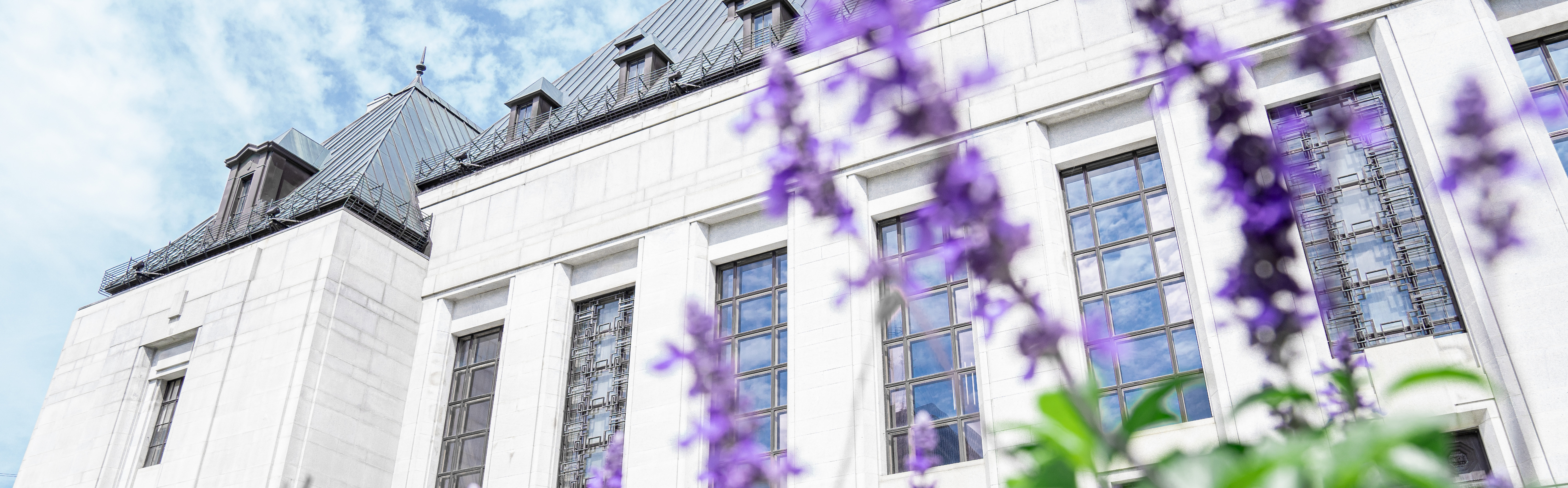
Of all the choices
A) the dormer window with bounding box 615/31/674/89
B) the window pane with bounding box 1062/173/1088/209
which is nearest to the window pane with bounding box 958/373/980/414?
the window pane with bounding box 1062/173/1088/209

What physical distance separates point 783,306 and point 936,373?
4.04m

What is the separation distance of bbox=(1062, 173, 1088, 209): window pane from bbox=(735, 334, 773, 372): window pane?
667 cm

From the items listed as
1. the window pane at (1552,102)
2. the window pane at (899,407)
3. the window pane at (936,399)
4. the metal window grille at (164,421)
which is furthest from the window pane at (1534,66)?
the metal window grille at (164,421)

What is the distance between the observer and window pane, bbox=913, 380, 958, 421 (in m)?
18.3

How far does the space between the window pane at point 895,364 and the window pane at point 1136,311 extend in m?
3.95

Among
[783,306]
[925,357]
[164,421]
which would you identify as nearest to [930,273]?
[925,357]

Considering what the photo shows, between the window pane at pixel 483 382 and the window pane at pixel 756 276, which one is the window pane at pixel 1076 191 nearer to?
the window pane at pixel 756 276

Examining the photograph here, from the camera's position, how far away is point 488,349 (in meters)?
25.2

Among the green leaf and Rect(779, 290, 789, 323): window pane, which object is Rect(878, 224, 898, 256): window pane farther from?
the green leaf

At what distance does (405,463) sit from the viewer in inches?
940

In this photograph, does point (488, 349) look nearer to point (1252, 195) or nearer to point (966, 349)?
point (966, 349)

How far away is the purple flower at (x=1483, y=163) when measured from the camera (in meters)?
2.80

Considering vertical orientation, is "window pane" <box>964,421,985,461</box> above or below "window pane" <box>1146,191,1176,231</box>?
below

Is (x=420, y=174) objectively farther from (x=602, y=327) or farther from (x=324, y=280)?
(x=602, y=327)
